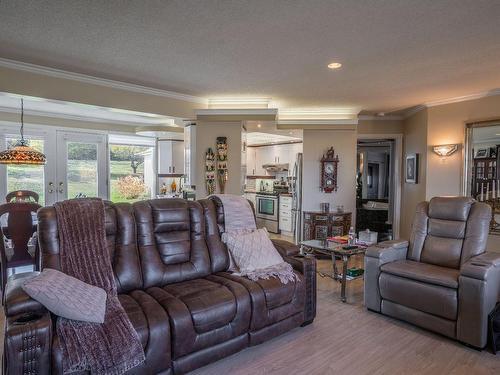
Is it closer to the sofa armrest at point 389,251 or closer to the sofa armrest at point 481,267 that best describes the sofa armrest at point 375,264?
the sofa armrest at point 389,251

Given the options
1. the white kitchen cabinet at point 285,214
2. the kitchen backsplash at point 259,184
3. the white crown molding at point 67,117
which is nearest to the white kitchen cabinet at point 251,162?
the kitchen backsplash at point 259,184

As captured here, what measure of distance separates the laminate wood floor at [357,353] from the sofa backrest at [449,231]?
0.77m

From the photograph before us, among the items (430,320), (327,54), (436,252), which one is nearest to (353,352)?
(430,320)

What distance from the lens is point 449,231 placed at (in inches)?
126

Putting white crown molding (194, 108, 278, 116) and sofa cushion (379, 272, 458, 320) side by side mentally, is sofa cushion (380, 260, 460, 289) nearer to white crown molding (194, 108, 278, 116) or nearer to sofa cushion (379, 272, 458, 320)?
sofa cushion (379, 272, 458, 320)

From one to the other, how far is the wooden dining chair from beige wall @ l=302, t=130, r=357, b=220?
412 cm

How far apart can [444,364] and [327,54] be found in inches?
110

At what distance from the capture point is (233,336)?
2.36 m

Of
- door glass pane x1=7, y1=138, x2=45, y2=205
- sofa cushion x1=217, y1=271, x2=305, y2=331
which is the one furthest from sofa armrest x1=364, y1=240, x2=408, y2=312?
door glass pane x1=7, y1=138, x2=45, y2=205

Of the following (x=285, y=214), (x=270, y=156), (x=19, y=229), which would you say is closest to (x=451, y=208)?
(x=285, y=214)

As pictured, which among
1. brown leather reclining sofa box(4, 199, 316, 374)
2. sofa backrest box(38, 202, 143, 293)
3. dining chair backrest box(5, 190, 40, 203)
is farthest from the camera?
dining chair backrest box(5, 190, 40, 203)

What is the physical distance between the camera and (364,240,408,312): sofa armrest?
3184mm

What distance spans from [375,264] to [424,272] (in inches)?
17.9

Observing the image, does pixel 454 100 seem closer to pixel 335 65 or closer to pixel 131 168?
pixel 335 65
